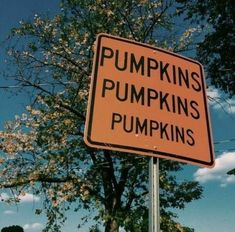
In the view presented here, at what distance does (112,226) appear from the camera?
18375 millimetres

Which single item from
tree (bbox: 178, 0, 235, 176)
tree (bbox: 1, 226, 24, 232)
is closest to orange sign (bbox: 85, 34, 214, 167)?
tree (bbox: 178, 0, 235, 176)

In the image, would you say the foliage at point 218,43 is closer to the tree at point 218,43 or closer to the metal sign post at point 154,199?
the tree at point 218,43

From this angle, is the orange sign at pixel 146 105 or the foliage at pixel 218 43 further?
the foliage at pixel 218 43

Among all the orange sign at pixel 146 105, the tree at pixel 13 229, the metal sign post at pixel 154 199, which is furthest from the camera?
the tree at pixel 13 229

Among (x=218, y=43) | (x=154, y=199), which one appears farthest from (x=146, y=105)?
(x=218, y=43)

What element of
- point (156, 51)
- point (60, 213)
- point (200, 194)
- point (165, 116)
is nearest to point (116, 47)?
point (156, 51)

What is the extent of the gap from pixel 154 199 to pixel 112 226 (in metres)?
16.5

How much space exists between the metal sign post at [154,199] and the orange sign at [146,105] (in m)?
0.08

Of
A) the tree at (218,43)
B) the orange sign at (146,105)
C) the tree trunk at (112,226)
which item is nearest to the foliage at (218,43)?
the tree at (218,43)

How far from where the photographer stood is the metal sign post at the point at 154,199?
7.86ft

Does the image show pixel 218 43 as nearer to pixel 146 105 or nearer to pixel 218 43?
pixel 218 43

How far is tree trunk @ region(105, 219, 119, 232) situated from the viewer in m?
18.2

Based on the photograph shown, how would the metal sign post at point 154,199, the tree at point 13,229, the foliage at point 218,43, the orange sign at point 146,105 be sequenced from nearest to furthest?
the metal sign post at point 154,199, the orange sign at point 146,105, the foliage at point 218,43, the tree at point 13,229

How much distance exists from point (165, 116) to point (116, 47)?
594 millimetres
